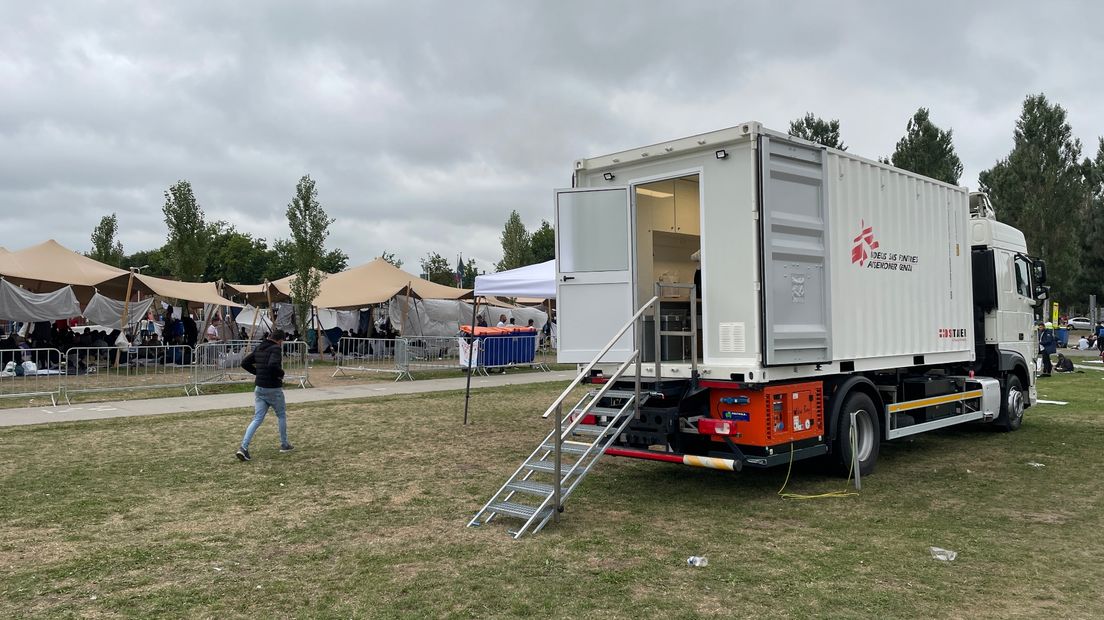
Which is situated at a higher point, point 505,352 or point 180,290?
point 180,290

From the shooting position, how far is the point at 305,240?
2353cm

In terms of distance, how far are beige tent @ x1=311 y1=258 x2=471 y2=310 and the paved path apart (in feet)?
23.7

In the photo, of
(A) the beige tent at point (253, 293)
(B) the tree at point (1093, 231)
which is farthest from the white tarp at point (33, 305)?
(B) the tree at point (1093, 231)

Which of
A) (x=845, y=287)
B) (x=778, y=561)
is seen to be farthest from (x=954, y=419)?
(x=778, y=561)

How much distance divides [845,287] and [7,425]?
12.0m

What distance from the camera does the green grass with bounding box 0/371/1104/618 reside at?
4.45 meters

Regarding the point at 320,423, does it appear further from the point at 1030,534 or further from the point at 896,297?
the point at 1030,534

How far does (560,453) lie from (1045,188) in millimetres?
42304

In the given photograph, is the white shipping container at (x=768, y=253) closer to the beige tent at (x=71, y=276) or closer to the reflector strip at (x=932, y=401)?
the reflector strip at (x=932, y=401)

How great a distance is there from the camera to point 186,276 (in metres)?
28.2

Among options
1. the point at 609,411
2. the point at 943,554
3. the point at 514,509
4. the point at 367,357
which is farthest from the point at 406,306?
the point at 943,554

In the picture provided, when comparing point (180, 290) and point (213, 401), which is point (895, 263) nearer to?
point (213, 401)

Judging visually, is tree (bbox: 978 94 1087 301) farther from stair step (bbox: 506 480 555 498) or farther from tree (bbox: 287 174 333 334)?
stair step (bbox: 506 480 555 498)

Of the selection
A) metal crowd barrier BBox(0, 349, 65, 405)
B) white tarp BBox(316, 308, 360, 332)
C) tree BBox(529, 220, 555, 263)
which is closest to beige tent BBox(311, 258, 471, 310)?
white tarp BBox(316, 308, 360, 332)
